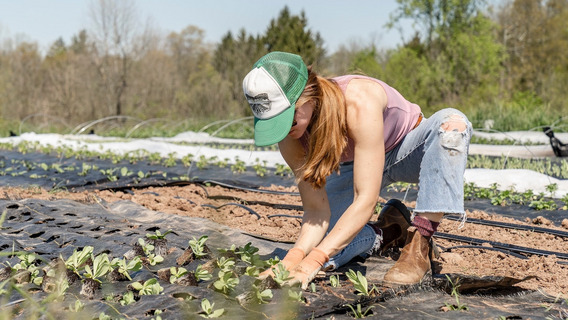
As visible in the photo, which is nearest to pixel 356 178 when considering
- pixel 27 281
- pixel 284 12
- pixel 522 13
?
pixel 27 281

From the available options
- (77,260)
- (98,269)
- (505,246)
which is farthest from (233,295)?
(505,246)

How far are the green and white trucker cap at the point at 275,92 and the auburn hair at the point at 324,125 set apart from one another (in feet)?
0.22

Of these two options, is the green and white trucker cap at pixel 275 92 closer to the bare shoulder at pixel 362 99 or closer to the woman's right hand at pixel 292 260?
the bare shoulder at pixel 362 99

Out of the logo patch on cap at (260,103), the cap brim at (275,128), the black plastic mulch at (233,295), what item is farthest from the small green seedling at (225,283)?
the logo patch on cap at (260,103)

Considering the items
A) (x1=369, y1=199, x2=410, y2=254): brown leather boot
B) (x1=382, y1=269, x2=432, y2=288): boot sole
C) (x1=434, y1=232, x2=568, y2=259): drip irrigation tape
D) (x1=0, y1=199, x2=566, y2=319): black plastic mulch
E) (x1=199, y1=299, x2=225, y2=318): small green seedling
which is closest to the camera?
(x1=199, y1=299, x2=225, y2=318): small green seedling

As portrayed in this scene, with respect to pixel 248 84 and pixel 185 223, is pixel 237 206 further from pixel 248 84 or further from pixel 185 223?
pixel 248 84

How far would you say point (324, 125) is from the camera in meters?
2.20

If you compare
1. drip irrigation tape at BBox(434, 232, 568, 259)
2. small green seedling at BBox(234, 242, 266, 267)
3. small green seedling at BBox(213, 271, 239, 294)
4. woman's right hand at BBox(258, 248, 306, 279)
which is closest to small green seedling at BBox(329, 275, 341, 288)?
woman's right hand at BBox(258, 248, 306, 279)

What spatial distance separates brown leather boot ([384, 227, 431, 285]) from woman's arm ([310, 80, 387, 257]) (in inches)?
11.1

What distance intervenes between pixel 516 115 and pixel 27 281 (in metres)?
11.6

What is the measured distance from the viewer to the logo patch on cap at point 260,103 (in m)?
2.09

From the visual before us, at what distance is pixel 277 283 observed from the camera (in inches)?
82.7

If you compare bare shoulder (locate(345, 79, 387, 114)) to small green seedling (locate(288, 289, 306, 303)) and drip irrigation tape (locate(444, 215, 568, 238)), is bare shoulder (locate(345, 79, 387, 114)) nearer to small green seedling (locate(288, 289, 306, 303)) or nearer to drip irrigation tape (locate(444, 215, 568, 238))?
small green seedling (locate(288, 289, 306, 303))

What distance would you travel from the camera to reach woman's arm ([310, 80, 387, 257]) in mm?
2213
